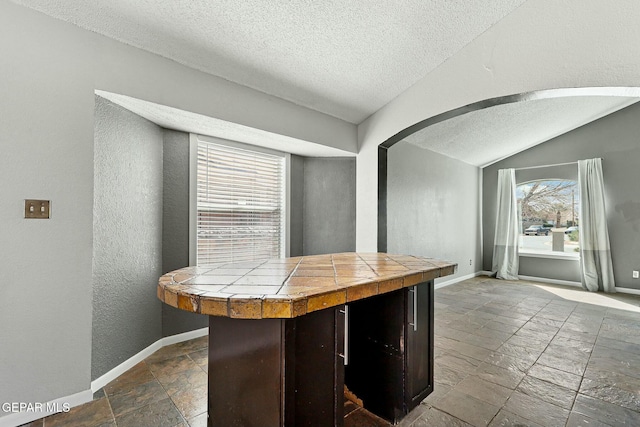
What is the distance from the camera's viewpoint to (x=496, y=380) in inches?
90.5

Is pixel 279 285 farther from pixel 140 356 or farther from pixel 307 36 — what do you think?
pixel 140 356

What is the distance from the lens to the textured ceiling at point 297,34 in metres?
1.89

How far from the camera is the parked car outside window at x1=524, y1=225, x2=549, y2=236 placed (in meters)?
6.17

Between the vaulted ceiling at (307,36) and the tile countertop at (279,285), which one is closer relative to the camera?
the tile countertop at (279,285)

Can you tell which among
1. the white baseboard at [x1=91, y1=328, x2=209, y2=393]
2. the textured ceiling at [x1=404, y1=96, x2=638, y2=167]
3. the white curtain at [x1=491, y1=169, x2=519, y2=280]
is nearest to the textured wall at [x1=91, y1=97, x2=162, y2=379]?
the white baseboard at [x1=91, y1=328, x2=209, y2=393]

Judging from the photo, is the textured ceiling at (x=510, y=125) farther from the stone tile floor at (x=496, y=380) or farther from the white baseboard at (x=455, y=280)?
the stone tile floor at (x=496, y=380)

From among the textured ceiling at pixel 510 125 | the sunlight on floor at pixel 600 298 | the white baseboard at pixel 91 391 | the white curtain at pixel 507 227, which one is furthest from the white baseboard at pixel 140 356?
the white curtain at pixel 507 227

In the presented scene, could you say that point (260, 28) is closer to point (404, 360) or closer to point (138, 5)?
point (138, 5)

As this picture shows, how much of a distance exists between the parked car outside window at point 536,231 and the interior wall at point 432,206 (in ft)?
3.24

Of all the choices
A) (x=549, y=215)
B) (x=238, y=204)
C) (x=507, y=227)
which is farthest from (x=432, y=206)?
(x=238, y=204)

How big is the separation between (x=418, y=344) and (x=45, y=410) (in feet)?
7.94

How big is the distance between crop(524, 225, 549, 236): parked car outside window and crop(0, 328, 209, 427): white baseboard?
271 inches

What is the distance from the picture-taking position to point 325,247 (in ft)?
13.2

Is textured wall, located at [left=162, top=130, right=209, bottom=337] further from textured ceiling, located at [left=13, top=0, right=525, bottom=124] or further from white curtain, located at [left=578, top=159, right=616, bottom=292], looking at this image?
white curtain, located at [left=578, top=159, right=616, bottom=292]
